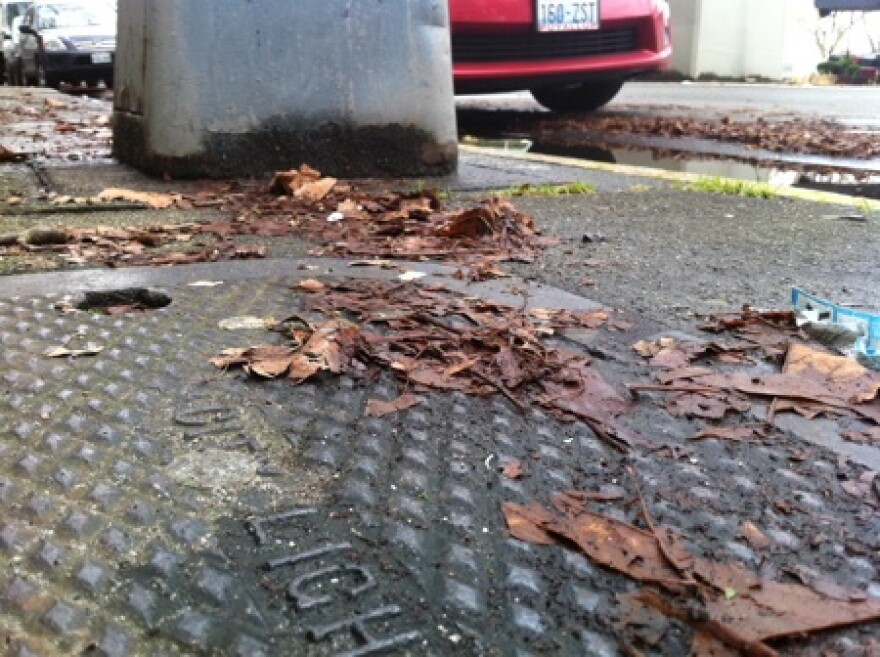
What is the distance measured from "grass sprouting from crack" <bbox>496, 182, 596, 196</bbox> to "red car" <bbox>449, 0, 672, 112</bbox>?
Result: 3140 mm

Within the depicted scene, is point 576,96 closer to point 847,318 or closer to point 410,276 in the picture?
point 410,276

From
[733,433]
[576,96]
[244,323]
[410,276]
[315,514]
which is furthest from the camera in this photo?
[576,96]

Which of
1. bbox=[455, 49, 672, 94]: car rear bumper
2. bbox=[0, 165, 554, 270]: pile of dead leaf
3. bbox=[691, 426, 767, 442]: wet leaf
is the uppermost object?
bbox=[455, 49, 672, 94]: car rear bumper

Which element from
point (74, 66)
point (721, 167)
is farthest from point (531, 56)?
point (74, 66)

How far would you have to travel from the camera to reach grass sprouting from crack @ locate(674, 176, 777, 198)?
12.2ft

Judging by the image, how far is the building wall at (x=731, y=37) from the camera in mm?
20125

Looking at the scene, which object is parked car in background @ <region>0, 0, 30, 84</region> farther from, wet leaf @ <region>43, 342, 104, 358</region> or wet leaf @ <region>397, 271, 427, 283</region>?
wet leaf @ <region>43, 342, 104, 358</region>

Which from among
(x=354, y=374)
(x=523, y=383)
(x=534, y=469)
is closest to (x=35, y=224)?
(x=354, y=374)

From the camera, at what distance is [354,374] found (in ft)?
5.43

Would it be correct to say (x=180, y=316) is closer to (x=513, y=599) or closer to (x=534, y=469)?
(x=534, y=469)

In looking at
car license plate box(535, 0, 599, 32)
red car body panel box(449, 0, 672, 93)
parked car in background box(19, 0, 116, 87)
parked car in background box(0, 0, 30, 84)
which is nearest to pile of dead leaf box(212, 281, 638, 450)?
red car body panel box(449, 0, 672, 93)

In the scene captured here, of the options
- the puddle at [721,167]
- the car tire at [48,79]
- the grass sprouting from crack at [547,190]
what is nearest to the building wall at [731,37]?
the car tire at [48,79]

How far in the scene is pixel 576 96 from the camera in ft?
29.0

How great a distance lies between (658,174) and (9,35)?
16699 mm
